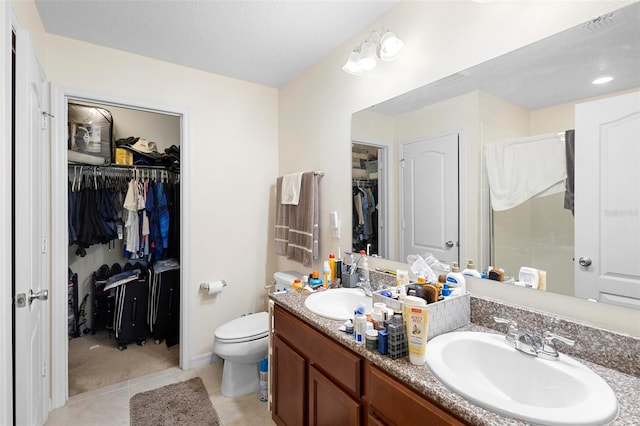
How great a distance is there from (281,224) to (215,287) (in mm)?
731

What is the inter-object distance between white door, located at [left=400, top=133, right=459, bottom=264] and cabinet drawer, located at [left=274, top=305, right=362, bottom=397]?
2.19 ft

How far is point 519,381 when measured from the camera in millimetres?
966

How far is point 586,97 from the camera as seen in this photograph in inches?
40.8

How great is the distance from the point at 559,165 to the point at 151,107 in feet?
8.21

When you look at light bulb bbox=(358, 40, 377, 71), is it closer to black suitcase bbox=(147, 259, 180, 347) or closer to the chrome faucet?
the chrome faucet

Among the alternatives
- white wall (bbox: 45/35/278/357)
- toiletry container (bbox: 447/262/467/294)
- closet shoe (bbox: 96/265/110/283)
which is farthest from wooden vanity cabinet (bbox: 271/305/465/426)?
closet shoe (bbox: 96/265/110/283)

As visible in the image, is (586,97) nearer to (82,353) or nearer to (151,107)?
(151,107)

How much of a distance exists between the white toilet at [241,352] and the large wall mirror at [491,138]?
3.46 ft

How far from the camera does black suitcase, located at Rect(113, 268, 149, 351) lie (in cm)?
276

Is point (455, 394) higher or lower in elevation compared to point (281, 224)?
lower

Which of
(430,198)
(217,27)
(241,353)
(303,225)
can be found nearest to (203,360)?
(241,353)

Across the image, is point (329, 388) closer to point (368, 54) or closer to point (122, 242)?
point (368, 54)

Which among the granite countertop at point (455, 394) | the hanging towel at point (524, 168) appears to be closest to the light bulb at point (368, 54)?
the hanging towel at point (524, 168)

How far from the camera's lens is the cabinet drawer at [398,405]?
81 centimetres
